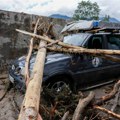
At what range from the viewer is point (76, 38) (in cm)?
695

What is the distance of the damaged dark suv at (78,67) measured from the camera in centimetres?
594

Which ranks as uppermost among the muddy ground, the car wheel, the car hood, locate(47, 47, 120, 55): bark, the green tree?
the green tree

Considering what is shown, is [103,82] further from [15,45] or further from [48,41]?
[15,45]

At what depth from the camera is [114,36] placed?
7340 millimetres

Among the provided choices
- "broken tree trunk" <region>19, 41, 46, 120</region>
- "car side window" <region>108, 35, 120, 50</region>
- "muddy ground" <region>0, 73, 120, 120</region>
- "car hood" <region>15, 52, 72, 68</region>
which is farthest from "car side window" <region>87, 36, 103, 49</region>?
"broken tree trunk" <region>19, 41, 46, 120</region>

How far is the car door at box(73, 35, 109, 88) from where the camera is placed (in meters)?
6.45

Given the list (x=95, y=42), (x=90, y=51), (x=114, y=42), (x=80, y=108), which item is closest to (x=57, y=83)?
(x=90, y=51)

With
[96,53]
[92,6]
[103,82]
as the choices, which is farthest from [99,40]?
[92,6]

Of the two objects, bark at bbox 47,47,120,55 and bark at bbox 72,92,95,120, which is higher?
bark at bbox 47,47,120,55

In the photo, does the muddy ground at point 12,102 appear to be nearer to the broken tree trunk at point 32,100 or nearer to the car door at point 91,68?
the car door at point 91,68

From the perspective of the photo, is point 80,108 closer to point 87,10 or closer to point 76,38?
point 76,38

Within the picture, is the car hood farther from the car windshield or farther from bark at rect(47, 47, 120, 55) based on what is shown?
the car windshield

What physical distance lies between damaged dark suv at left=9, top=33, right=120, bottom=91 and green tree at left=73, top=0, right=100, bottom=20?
8.46m

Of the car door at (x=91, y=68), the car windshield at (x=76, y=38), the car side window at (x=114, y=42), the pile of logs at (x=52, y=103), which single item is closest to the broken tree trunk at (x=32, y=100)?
the pile of logs at (x=52, y=103)
